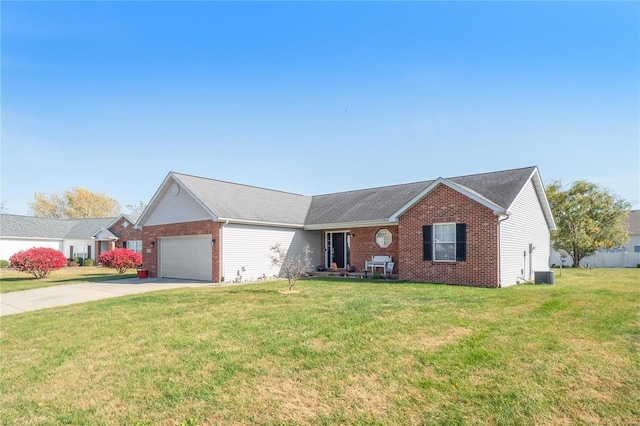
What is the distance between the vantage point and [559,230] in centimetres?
2878

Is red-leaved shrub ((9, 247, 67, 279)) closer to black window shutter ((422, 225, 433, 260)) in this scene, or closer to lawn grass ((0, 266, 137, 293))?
lawn grass ((0, 266, 137, 293))

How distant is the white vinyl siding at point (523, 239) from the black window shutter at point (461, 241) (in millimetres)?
1270

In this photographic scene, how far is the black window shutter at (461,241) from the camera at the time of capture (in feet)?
47.0

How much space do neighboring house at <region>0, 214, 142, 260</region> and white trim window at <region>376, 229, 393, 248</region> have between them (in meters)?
23.5

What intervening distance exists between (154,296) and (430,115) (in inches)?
501

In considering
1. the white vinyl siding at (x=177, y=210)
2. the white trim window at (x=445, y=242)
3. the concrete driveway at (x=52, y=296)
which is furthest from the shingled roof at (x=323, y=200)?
the concrete driveway at (x=52, y=296)

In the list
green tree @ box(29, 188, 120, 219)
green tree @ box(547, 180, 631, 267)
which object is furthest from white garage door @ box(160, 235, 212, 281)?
green tree @ box(29, 188, 120, 219)

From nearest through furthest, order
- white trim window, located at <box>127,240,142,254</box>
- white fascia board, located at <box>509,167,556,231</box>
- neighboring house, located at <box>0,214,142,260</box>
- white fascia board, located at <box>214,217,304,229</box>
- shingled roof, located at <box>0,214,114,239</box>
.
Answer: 1. white fascia board, located at <box>509,167,556,231</box>
2. white fascia board, located at <box>214,217,304,229</box>
3. white trim window, located at <box>127,240,142,254</box>
4. neighboring house, located at <box>0,214,142,260</box>
5. shingled roof, located at <box>0,214,114,239</box>

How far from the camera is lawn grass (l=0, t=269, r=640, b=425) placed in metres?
4.12

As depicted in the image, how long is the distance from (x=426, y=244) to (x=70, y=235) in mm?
39203

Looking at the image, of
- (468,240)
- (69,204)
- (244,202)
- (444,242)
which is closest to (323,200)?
(244,202)

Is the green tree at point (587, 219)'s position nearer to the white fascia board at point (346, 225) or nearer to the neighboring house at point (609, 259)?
the neighboring house at point (609, 259)

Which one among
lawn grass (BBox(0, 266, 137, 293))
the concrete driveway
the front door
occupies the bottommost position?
lawn grass (BBox(0, 266, 137, 293))

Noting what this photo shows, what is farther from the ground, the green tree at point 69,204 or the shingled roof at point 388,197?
the green tree at point 69,204
